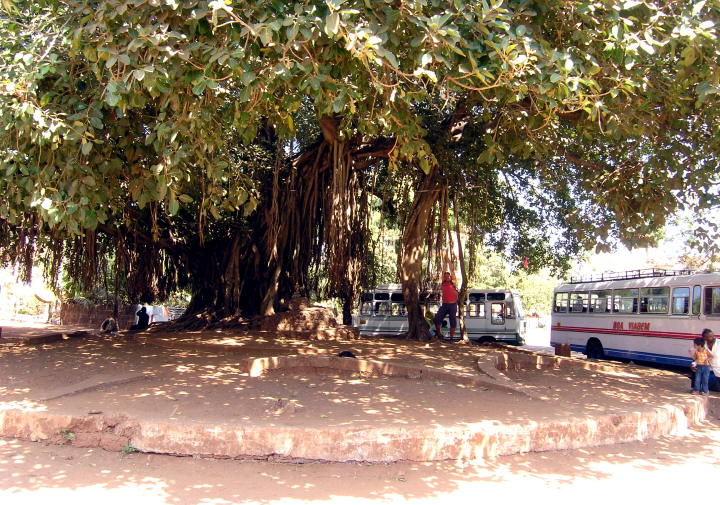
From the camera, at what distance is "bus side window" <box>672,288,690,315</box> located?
1077cm

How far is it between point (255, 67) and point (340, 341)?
5.60 m

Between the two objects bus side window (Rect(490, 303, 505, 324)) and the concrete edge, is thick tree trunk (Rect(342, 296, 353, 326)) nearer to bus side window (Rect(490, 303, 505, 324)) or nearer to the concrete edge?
bus side window (Rect(490, 303, 505, 324))

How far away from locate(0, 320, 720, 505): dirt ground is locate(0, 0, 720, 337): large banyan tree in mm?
1867

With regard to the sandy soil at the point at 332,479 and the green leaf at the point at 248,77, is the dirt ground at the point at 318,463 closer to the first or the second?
the sandy soil at the point at 332,479

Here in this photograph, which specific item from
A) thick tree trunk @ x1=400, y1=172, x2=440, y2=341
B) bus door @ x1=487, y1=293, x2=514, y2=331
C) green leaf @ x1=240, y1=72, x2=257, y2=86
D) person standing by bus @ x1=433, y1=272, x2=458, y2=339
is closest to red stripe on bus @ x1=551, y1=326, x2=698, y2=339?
bus door @ x1=487, y1=293, x2=514, y2=331

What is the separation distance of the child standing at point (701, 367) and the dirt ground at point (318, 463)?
0.49 meters

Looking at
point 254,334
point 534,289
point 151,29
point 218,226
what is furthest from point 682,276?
point 534,289

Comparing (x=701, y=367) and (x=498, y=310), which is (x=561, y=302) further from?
(x=701, y=367)

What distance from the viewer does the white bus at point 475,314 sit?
15539 millimetres

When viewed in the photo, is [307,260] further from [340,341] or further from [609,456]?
[609,456]

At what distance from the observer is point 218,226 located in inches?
422

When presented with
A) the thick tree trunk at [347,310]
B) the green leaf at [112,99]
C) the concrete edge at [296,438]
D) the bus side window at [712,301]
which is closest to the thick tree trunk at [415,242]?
the thick tree trunk at [347,310]

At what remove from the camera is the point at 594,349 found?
1356cm

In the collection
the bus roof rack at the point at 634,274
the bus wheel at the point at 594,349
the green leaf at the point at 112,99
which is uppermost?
the green leaf at the point at 112,99
